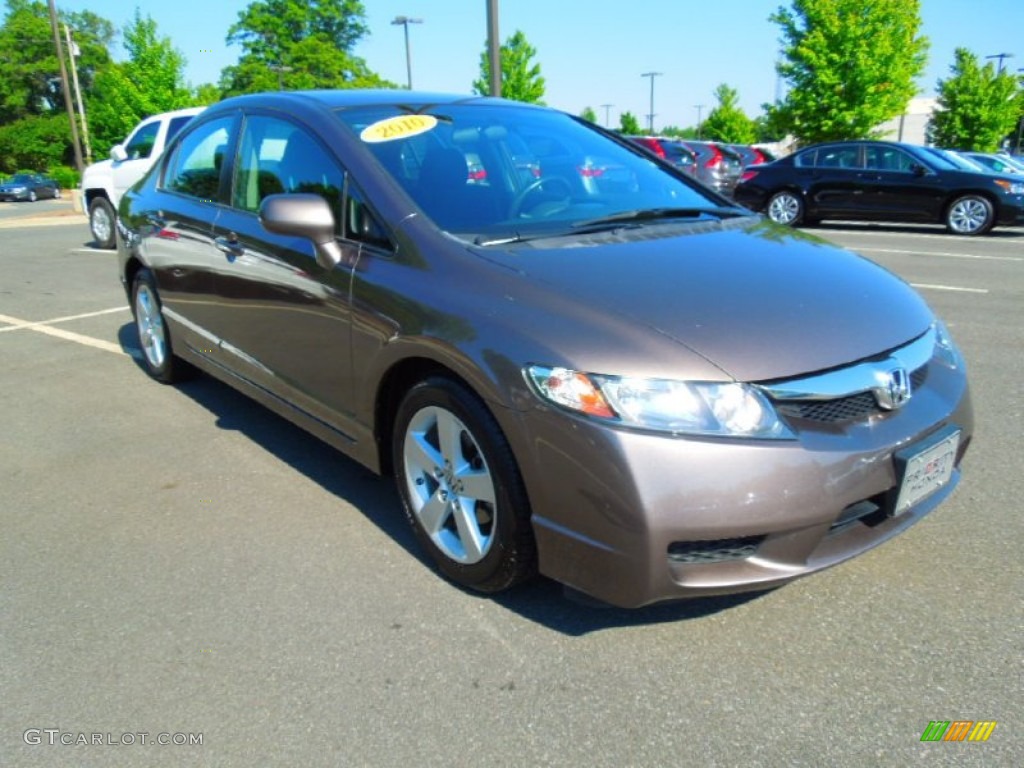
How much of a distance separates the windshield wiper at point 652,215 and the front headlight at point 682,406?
99 centimetres

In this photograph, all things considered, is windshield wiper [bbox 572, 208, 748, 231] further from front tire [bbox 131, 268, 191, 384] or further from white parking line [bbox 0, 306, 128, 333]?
white parking line [bbox 0, 306, 128, 333]

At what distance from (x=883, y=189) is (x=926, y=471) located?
12.6m

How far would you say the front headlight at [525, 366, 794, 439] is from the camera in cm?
206

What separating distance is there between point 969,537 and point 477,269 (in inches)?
79.9

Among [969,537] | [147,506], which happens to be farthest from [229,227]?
[969,537]

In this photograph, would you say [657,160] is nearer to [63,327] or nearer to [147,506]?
[147,506]

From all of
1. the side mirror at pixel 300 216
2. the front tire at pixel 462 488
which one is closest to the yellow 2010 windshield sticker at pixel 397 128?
the side mirror at pixel 300 216

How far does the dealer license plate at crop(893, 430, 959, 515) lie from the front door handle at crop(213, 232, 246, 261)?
109 inches

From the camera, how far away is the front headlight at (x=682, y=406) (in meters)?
2.06

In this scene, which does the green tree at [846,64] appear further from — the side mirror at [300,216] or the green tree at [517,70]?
the side mirror at [300,216]

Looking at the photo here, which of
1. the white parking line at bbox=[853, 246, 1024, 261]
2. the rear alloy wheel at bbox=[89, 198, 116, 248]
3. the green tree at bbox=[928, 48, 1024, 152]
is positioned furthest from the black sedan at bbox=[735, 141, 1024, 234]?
the green tree at bbox=[928, 48, 1024, 152]

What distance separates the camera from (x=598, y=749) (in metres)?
2.00

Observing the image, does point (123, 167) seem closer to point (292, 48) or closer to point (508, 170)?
point (508, 170)

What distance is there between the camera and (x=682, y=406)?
2.07 metres
